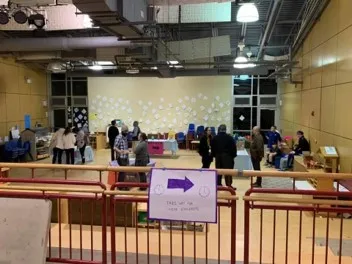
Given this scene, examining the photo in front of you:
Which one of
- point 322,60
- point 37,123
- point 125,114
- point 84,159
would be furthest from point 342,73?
point 37,123

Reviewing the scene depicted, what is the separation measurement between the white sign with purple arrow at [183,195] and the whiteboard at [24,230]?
107cm

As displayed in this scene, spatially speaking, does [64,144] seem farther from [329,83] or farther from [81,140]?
[329,83]

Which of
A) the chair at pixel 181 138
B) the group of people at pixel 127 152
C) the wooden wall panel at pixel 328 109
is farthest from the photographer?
the chair at pixel 181 138

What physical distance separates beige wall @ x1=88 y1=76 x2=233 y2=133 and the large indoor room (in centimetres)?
6

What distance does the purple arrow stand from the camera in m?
3.35

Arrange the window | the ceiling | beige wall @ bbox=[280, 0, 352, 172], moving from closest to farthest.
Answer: the ceiling → beige wall @ bbox=[280, 0, 352, 172] → the window

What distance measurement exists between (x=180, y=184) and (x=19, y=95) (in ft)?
47.2

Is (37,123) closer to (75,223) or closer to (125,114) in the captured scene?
(125,114)

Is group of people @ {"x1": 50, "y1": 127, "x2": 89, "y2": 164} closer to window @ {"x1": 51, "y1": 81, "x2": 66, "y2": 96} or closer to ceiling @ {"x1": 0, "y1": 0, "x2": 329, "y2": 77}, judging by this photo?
ceiling @ {"x1": 0, "y1": 0, "x2": 329, "y2": 77}

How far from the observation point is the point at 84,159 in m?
13.0

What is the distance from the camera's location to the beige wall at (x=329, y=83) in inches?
293

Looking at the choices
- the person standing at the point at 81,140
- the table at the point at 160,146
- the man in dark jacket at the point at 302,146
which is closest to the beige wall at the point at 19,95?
the person standing at the point at 81,140

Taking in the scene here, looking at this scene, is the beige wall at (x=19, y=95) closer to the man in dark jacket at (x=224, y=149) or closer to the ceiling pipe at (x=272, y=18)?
the man in dark jacket at (x=224, y=149)

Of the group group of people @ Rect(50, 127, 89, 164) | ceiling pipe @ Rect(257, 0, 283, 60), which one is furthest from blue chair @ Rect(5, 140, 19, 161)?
ceiling pipe @ Rect(257, 0, 283, 60)
